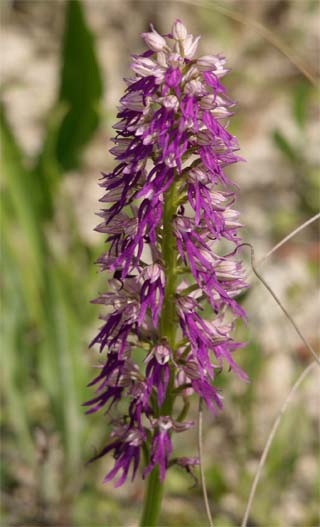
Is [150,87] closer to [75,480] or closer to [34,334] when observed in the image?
[75,480]

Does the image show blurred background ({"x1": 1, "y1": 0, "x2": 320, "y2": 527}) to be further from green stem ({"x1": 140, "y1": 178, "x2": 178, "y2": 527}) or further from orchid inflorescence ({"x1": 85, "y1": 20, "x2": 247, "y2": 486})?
orchid inflorescence ({"x1": 85, "y1": 20, "x2": 247, "y2": 486})

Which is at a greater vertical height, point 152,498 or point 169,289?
point 169,289

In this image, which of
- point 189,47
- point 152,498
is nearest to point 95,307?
point 152,498

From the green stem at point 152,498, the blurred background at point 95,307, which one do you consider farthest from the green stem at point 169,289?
the blurred background at point 95,307

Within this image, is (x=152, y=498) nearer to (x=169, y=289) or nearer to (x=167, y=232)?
(x=169, y=289)

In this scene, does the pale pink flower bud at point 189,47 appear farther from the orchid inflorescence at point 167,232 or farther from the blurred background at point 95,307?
the blurred background at point 95,307

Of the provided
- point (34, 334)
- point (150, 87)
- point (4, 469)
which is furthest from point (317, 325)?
point (150, 87)

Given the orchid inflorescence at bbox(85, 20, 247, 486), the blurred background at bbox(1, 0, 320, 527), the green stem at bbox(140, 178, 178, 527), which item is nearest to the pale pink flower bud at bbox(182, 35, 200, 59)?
the orchid inflorescence at bbox(85, 20, 247, 486)
